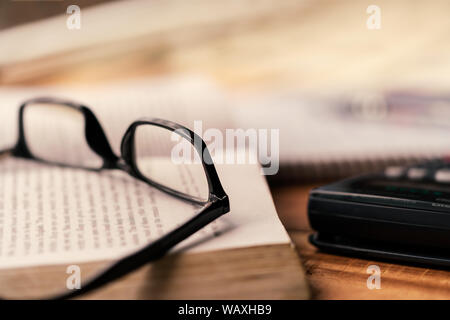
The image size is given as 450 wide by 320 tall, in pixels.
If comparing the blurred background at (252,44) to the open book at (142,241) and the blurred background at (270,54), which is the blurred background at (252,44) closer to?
the blurred background at (270,54)

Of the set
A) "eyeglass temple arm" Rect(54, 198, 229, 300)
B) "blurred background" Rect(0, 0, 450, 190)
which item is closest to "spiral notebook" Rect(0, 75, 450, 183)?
"blurred background" Rect(0, 0, 450, 190)

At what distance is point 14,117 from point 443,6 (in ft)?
2.03

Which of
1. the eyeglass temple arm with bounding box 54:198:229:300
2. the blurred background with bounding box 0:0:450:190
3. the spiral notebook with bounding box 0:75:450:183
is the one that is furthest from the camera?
the blurred background with bounding box 0:0:450:190

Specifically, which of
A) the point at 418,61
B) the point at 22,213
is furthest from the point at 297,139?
the point at 22,213

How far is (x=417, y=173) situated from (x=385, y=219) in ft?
0.33

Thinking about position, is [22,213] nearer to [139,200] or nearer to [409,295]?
[139,200]

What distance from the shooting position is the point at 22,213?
0.37 metres

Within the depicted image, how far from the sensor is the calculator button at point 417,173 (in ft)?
1.34

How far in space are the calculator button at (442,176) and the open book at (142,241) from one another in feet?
0.46

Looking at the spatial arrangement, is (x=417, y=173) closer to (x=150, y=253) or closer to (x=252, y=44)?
(x=150, y=253)

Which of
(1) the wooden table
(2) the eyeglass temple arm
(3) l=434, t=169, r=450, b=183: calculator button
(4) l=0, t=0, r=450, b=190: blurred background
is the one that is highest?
(4) l=0, t=0, r=450, b=190: blurred background

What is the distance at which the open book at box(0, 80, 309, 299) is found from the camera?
290 mm

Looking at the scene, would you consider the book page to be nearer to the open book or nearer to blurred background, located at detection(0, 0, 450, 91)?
the open book

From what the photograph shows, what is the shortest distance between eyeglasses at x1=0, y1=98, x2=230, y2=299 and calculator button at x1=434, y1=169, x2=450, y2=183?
179mm
